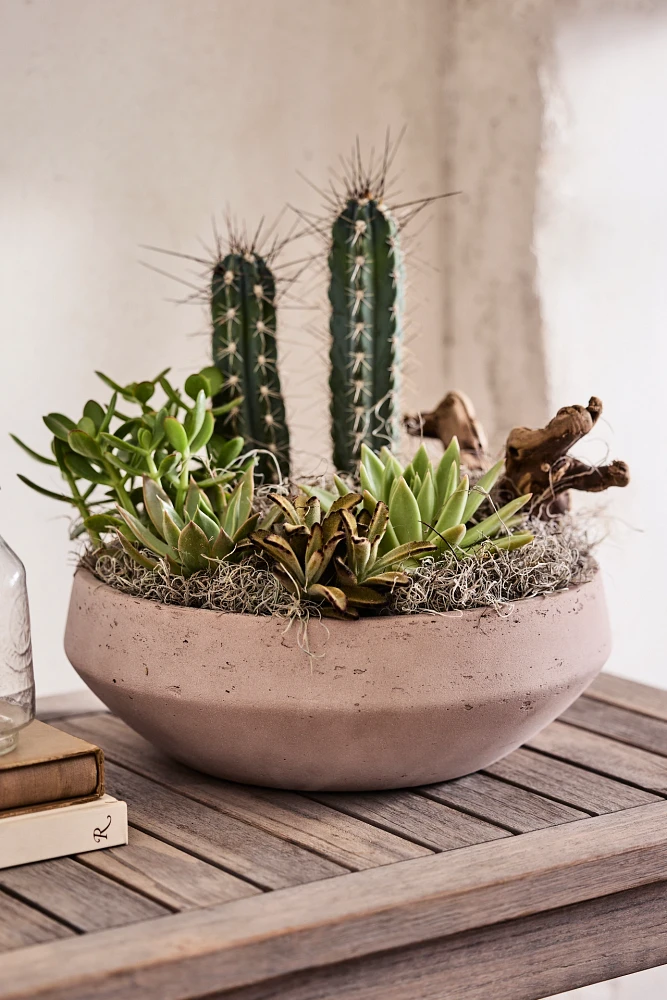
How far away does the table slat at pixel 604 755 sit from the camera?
88 centimetres

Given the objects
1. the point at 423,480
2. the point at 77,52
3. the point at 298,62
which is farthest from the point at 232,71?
the point at 423,480

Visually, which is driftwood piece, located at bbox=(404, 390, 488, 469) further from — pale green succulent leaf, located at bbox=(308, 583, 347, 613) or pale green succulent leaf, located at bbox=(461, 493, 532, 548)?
pale green succulent leaf, located at bbox=(308, 583, 347, 613)

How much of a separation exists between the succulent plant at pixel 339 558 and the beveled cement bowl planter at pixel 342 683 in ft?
0.07

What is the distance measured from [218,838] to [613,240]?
111cm

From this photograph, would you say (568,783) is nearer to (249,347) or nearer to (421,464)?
(421,464)

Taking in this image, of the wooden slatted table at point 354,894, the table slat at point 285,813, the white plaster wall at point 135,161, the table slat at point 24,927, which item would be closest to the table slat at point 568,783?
the wooden slatted table at point 354,894

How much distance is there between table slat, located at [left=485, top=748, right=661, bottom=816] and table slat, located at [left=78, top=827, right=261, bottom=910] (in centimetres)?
27

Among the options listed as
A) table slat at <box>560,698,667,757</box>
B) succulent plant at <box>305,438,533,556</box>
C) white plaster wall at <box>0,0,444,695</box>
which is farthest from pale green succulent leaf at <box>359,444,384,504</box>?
white plaster wall at <box>0,0,444,695</box>

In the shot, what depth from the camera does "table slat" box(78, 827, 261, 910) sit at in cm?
66

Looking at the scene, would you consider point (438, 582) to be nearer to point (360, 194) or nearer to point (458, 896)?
point (458, 896)

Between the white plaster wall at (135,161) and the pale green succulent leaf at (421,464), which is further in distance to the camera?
the white plaster wall at (135,161)

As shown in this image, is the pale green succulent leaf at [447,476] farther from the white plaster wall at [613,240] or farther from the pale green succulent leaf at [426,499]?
the white plaster wall at [613,240]

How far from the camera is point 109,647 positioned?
2.67 feet

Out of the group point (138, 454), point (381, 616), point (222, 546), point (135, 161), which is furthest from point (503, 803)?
point (135, 161)
